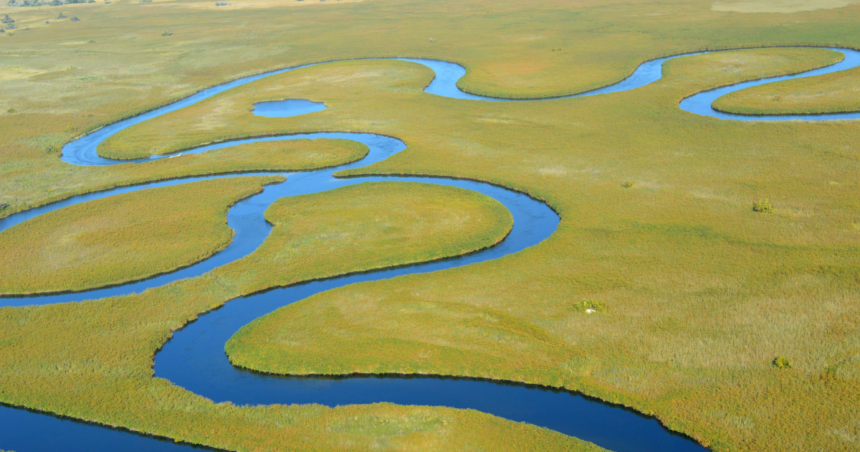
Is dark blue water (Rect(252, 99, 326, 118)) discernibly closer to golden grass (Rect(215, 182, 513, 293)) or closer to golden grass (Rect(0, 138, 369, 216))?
golden grass (Rect(0, 138, 369, 216))

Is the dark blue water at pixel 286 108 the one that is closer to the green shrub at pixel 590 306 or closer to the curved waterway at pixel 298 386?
the curved waterway at pixel 298 386

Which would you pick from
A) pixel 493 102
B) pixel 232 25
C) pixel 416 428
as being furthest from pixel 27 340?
pixel 232 25

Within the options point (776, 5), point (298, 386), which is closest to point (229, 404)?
point (298, 386)

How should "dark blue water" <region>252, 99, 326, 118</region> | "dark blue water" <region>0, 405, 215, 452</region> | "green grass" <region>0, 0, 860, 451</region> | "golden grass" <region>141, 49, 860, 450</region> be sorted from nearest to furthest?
"green grass" <region>0, 0, 860, 451</region> < "dark blue water" <region>0, 405, 215, 452</region> < "golden grass" <region>141, 49, 860, 450</region> < "dark blue water" <region>252, 99, 326, 118</region>

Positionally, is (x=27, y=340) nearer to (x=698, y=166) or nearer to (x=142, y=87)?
(x=698, y=166)

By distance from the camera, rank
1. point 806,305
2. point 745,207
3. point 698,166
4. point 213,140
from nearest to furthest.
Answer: point 806,305 → point 745,207 → point 698,166 → point 213,140

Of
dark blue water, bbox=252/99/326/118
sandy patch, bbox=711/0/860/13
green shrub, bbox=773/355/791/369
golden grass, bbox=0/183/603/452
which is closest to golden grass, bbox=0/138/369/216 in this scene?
golden grass, bbox=0/183/603/452
